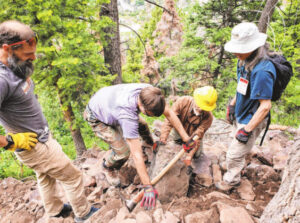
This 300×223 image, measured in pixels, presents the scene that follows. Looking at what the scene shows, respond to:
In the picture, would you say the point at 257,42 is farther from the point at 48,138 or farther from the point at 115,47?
the point at 115,47

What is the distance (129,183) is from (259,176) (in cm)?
253

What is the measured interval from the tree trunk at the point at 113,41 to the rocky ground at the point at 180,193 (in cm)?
277

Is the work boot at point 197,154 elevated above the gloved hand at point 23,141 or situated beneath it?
situated beneath

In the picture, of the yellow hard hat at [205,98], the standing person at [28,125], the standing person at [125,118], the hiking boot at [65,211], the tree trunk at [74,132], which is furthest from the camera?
the tree trunk at [74,132]

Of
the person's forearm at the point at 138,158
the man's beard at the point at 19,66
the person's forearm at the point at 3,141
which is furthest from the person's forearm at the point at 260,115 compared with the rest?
the person's forearm at the point at 3,141

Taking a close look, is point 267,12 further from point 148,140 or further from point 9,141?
point 9,141

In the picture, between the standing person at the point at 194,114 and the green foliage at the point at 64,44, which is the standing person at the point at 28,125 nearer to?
the green foliage at the point at 64,44

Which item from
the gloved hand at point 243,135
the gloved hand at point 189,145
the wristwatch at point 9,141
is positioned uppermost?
the wristwatch at point 9,141

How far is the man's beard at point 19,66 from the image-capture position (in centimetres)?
198

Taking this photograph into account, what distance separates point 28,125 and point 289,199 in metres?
2.98

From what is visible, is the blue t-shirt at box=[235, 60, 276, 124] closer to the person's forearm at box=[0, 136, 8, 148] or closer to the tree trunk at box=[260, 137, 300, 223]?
the tree trunk at box=[260, 137, 300, 223]

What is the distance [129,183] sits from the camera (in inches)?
148

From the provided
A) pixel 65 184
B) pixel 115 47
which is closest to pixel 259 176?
pixel 65 184

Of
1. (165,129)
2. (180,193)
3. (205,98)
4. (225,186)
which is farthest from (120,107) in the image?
(225,186)
